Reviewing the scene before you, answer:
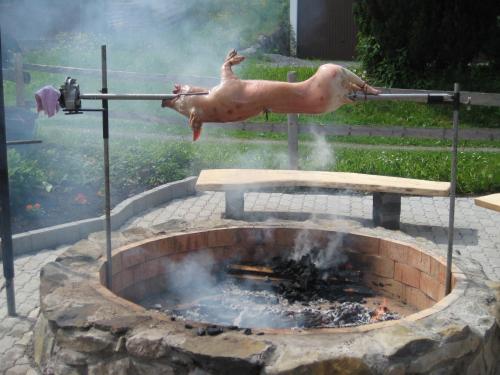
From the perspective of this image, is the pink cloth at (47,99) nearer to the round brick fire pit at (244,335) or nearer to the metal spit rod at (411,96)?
the round brick fire pit at (244,335)

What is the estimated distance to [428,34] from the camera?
1371 centimetres

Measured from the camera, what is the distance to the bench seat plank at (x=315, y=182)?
689 centimetres

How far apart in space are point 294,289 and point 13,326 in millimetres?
2045

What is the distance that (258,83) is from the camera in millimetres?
3939

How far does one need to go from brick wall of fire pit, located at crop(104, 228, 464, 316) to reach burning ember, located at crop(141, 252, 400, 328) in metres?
0.10

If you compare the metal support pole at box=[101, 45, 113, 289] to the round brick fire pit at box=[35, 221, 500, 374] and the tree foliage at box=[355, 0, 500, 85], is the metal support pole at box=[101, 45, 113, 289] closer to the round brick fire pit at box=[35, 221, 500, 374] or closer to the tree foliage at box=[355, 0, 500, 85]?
the round brick fire pit at box=[35, 221, 500, 374]

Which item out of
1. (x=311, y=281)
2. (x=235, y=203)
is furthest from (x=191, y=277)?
(x=235, y=203)

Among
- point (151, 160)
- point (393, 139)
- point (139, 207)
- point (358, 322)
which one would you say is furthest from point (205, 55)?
point (358, 322)

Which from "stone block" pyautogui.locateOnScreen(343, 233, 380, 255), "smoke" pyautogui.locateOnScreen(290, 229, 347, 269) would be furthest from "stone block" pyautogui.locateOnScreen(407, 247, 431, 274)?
"smoke" pyautogui.locateOnScreen(290, 229, 347, 269)

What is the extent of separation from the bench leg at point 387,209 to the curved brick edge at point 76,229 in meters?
2.74

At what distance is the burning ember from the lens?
4.38 meters

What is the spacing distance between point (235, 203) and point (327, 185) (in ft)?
3.39

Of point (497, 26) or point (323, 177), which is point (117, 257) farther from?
point (497, 26)

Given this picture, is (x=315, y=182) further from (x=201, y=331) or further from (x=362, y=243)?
(x=201, y=331)
